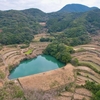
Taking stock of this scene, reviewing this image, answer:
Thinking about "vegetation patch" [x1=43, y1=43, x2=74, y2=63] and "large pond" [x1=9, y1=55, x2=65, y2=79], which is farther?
"vegetation patch" [x1=43, y1=43, x2=74, y2=63]

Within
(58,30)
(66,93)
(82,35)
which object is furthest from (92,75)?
(58,30)

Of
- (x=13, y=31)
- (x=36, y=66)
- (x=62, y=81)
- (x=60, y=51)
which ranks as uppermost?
(x=13, y=31)

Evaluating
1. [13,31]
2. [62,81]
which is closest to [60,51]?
[62,81]

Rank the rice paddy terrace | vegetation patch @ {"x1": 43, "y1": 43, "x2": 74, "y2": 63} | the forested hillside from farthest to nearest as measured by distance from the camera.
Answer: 1. the forested hillside
2. vegetation patch @ {"x1": 43, "y1": 43, "x2": 74, "y2": 63}
3. the rice paddy terrace

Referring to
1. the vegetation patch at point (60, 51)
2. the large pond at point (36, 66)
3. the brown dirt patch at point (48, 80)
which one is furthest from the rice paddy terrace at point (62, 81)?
the vegetation patch at point (60, 51)

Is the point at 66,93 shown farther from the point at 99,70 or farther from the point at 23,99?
the point at 99,70

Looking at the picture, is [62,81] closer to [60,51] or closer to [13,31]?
[60,51]

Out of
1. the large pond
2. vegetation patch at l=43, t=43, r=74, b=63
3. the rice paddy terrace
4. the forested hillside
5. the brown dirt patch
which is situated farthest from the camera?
the forested hillside

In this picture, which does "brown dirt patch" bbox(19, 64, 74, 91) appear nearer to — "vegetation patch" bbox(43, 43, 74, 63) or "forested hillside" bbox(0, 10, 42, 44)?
"vegetation patch" bbox(43, 43, 74, 63)

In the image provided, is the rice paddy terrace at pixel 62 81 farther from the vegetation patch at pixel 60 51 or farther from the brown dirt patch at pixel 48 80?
the vegetation patch at pixel 60 51

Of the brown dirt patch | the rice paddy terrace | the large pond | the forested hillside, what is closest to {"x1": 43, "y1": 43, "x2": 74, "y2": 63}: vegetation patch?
the large pond
